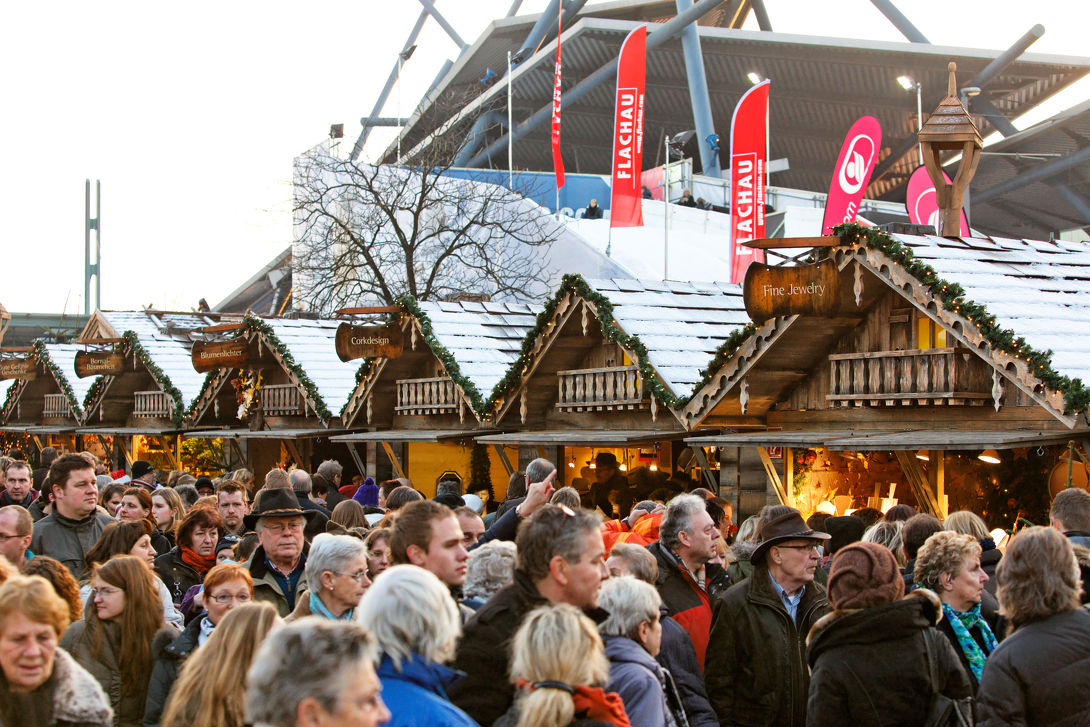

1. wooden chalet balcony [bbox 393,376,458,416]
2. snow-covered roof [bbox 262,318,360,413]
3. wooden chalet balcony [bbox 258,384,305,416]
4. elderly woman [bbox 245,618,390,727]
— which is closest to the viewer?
elderly woman [bbox 245,618,390,727]

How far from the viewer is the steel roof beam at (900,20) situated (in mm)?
57000

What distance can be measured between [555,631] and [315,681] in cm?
90

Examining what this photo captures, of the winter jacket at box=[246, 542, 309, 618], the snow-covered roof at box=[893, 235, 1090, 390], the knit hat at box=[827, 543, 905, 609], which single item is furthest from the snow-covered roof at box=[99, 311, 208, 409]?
the knit hat at box=[827, 543, 905, 609]

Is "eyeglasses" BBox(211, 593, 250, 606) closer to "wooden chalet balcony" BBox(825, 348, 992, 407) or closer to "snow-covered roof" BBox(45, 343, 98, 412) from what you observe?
"wooden chalet balcony" BBox(825, 348, 992, 407)

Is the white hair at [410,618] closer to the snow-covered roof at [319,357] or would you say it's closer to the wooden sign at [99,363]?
the snow-covered roof at [319,357]

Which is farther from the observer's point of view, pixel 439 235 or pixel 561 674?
pixel 439 235

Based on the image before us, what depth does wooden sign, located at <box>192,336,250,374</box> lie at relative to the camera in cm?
2405

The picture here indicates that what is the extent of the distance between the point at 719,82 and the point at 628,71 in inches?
1163

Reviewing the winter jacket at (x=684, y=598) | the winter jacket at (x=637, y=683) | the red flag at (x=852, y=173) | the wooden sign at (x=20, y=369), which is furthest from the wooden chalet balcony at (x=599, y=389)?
the wooden sign at (x=20, y=369)

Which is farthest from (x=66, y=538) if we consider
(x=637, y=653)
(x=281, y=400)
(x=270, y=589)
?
(x=281, y=400)

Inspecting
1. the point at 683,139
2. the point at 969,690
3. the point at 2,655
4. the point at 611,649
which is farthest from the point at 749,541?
the point at 683,139

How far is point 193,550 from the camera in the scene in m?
8.78

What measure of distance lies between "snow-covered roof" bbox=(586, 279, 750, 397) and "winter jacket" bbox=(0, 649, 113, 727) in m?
10.9

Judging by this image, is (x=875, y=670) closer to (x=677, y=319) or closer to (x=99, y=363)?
(x=677, y=319)
